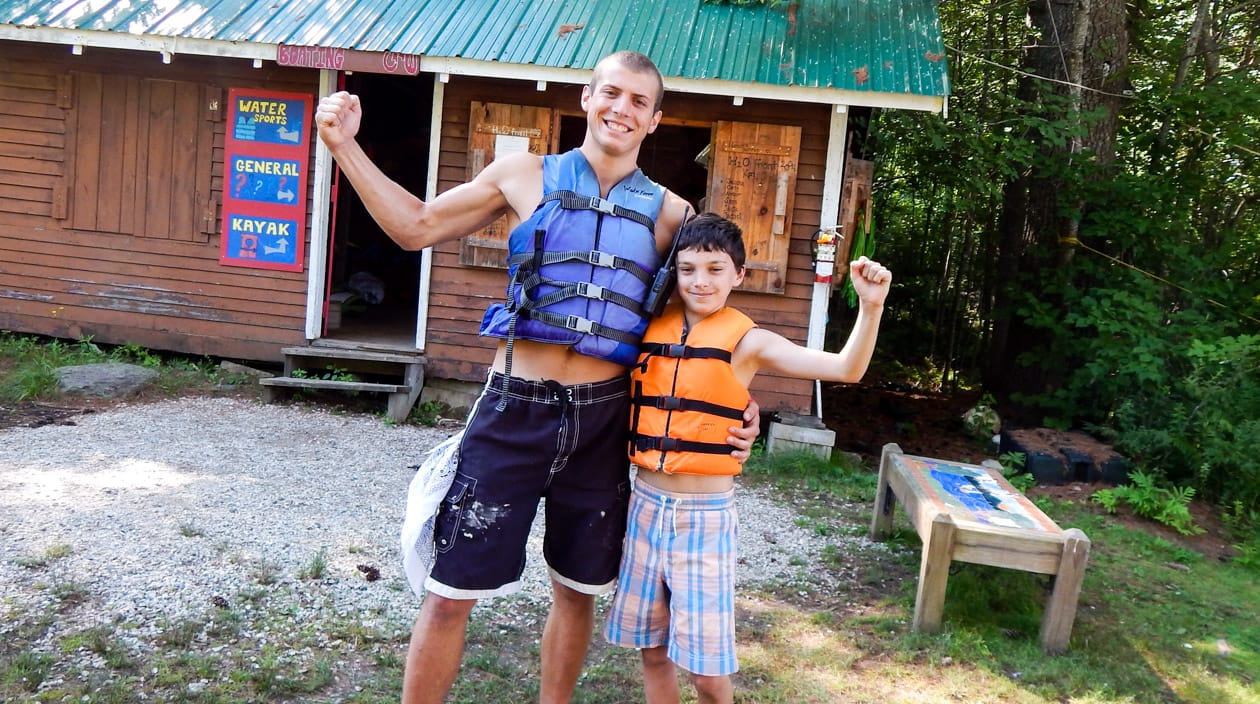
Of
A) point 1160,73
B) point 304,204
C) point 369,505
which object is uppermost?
point 1160,73

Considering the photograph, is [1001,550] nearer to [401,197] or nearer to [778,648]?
[778,648]

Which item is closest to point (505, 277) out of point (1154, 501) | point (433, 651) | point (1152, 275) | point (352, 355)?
point (352, 355)

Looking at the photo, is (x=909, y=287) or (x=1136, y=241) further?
(x=909, y=287)

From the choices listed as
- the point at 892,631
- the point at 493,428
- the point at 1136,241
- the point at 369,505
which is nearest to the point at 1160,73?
the point at 1136,241

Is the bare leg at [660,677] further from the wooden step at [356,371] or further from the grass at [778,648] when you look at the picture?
the wooden step at [356,371]

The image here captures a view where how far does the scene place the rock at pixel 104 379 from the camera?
23.0ft

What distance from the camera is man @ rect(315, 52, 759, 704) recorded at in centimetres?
234

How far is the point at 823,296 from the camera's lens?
732 cm

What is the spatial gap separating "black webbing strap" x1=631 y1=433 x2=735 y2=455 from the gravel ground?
1.59m

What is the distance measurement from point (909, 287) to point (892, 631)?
1012 cm

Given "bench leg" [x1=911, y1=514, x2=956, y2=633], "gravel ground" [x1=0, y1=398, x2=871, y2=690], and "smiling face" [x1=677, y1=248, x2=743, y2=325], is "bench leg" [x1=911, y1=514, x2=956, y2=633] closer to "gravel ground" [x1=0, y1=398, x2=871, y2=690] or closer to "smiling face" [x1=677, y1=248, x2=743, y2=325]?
"gravel ground" [x1=0, y1=398, x2=871, y2=690]

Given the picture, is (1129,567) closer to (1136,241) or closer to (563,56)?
(1136,241)

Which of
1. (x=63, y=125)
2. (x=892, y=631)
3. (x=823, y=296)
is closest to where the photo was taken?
(x=892, y=631)

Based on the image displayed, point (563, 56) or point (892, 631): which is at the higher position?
point (563, 56)
